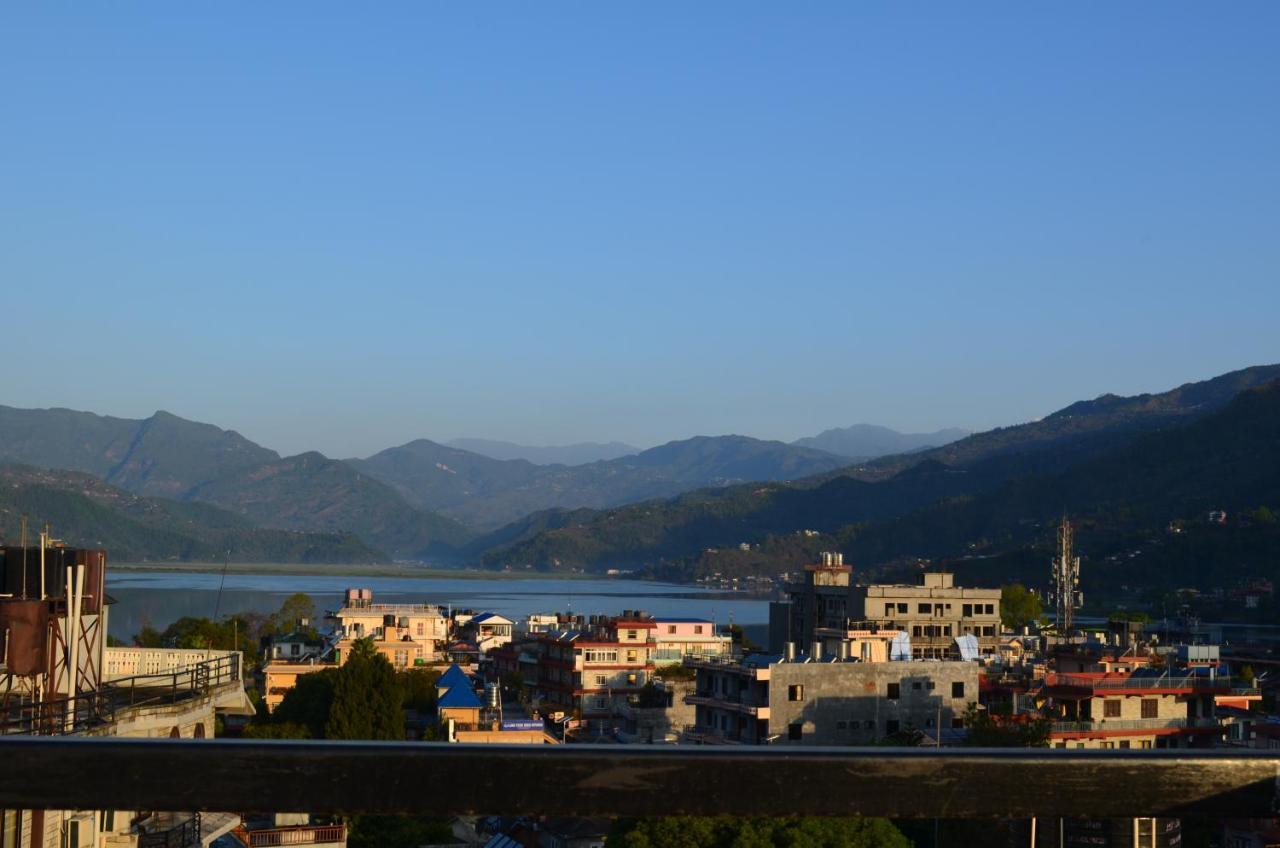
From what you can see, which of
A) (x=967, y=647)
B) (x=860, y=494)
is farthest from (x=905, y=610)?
(x=860, y=494)

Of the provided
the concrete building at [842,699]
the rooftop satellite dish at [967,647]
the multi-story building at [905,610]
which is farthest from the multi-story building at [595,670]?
the concrete building at [842,699]

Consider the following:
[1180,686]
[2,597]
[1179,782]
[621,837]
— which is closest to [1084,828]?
[1179,782]

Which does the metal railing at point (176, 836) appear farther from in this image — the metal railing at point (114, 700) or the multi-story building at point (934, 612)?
the multi-story building at point (934, 612)

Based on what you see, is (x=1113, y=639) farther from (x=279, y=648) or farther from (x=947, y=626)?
(x=279, y=648)

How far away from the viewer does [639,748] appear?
4.22 feet

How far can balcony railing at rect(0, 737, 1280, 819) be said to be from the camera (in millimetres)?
1259

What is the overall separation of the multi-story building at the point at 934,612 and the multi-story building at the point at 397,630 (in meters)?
9.70

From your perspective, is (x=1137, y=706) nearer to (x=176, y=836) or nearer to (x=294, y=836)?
(x=294, y=836)

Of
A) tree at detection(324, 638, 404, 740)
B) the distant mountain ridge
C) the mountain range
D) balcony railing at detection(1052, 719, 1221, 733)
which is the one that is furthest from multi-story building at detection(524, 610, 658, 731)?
the distant mountain ridge

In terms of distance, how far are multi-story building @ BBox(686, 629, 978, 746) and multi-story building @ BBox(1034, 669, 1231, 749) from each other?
1.40 metres

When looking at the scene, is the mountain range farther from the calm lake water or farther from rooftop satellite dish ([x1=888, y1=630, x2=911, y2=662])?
rooftop satellite dish ([x1=888, y1=630, x2=911, y2=662])

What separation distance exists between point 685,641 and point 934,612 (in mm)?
5762

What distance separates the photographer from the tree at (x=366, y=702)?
19594 mm

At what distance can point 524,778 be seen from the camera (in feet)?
4.14
